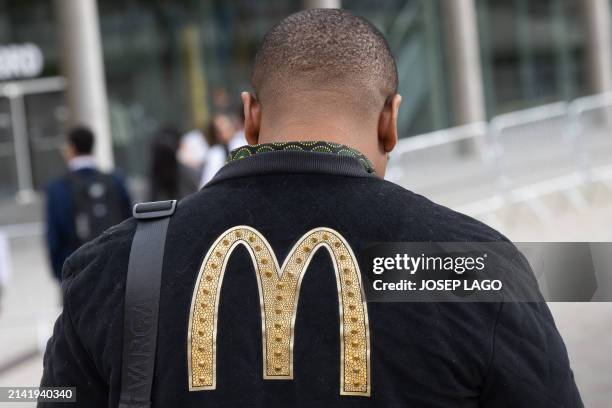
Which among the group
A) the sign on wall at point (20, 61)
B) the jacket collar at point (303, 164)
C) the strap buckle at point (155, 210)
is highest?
the sign on wall at point (20, 61)

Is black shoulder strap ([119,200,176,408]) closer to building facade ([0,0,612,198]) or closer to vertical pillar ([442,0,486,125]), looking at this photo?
building facade ([0,0,612,198])

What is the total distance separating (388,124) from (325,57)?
176mm

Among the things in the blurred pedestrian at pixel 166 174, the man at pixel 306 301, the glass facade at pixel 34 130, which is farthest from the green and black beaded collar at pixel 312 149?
the glass facade at pixel 34 130

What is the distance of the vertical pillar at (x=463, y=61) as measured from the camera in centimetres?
2230

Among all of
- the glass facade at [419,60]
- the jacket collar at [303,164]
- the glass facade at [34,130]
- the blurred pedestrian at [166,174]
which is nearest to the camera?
the jacket collar at [303,164]

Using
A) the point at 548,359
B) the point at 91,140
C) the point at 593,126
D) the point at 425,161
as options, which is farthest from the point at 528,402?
the point at 593,126

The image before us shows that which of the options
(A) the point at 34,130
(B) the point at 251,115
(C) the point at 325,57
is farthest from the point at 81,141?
(A) the point at 34,130

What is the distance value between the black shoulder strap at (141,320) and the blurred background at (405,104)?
175 inches

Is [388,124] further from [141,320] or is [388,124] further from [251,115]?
[141,320]

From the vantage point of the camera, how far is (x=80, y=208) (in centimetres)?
750

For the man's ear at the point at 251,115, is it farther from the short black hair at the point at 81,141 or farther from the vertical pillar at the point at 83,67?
the vertical pillar at the point at 83,67

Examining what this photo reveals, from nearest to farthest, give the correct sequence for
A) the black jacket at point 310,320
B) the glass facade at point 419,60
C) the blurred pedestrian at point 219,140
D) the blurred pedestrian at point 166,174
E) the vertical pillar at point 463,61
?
1. the black jacket at point 310,320
2. the blurred pedestrian at point 166,174
3. the blurred pedestrian at point 219,140
4. the vertical pillar at point 463,61
5. the glass facade at point 419,60

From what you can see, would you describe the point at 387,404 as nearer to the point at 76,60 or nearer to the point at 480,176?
the point at 480,176

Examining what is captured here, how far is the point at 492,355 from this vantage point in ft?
6.18
